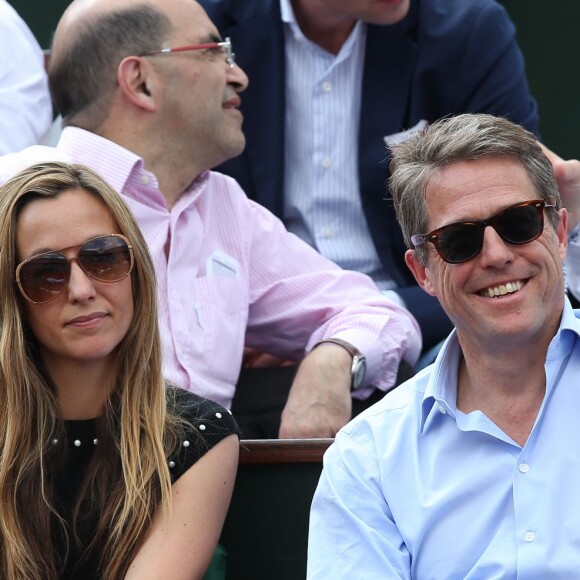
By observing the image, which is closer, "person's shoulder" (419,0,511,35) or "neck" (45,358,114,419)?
"neck" (45,358,114,419)

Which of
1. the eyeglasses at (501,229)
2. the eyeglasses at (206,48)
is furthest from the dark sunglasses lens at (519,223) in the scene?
the eyeglasses at (206,48)

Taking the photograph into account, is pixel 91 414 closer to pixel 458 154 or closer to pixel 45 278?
pixel 45 278

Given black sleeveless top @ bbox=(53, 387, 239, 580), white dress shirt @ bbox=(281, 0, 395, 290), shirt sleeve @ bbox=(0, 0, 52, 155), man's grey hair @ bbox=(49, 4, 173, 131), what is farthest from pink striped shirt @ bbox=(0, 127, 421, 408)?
black sleeveless top @ bbox=(53, 387, 239, 580)

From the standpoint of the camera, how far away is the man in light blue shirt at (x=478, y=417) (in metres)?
2.28

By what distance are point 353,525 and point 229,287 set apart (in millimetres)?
1344

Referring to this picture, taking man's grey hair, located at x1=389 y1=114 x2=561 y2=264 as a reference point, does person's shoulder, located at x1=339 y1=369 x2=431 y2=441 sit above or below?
below

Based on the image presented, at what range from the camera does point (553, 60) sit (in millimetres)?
5207

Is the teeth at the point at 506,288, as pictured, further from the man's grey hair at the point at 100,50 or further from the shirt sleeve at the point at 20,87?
the shirt sleeve at the point at 20,87

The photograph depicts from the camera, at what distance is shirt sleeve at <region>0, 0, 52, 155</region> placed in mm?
4082

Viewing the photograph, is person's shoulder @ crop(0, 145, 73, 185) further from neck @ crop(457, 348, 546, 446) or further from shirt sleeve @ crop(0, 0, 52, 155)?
neck @ crop(457, 348, 546, 446)

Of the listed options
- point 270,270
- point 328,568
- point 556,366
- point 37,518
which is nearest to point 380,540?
point 328,568

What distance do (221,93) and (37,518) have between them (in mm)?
1543

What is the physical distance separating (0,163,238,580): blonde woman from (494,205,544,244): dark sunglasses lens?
773 mm

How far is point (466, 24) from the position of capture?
4105 millimetres
